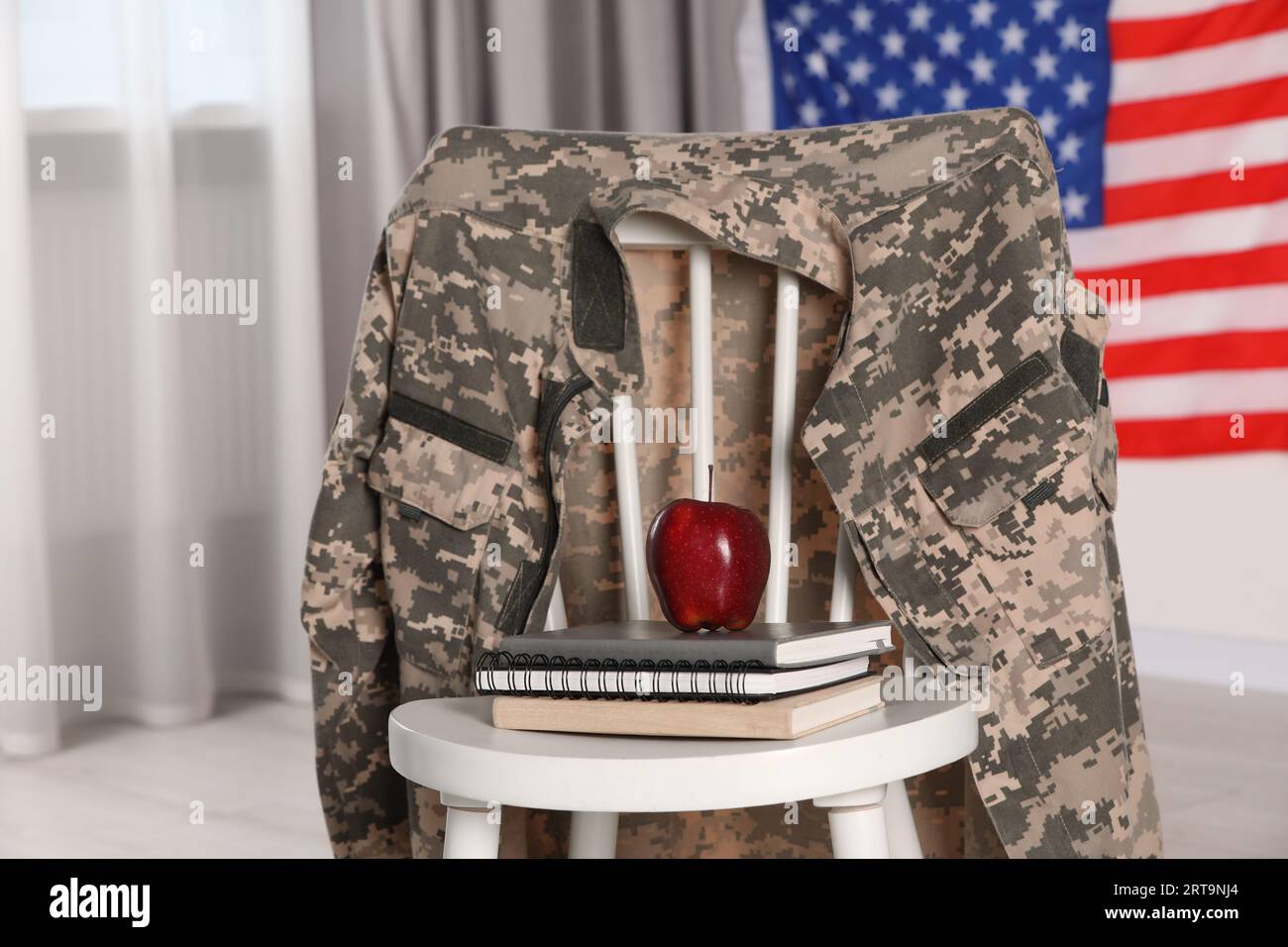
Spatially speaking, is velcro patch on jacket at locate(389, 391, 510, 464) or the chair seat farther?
velcro patch on jacket at locate(389, 391, 510, 464)

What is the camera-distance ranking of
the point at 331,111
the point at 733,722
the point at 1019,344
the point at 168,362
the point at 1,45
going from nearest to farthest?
the point at 733,722 → the point at 1019,344 → the point at 1,45 → the point at 168,362 → the point at 331,111

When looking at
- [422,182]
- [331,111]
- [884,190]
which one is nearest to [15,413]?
[331,111]

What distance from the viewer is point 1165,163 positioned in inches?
106

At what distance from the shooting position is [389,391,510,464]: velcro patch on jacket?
996mm

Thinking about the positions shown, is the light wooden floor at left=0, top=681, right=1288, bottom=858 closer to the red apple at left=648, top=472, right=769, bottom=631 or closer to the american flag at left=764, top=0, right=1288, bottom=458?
the american flag at left=764, top=0, right=1288, bottom=458

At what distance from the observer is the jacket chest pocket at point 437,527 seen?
0.99 meters

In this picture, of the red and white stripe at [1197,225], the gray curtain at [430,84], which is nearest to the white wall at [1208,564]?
the red and white stripe at [1197,225]

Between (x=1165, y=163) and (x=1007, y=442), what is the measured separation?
2029 mm

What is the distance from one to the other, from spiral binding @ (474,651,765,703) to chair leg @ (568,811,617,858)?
0.22 metres

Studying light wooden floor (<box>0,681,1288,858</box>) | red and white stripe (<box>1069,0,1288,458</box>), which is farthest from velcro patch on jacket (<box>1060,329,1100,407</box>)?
red and white stripe (<box>1069,0,1288,458</box>)

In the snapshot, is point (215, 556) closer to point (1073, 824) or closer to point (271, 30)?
point (271, 30)

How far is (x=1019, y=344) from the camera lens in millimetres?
940
